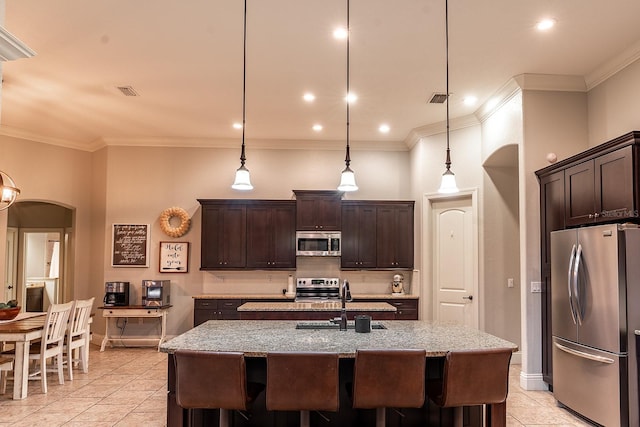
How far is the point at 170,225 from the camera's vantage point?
7676 millimetres

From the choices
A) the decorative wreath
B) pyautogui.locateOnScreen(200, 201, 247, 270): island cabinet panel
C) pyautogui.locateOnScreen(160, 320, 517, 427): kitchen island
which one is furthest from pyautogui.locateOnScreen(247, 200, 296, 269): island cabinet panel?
pyautogui.locateOnScreen(160, 320, 517, 427): kitchen island

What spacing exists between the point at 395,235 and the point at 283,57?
3692 mm

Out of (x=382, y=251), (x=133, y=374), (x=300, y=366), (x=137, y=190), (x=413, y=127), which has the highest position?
(x=413, y=127)

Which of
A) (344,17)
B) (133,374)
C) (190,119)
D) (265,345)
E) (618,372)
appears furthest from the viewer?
(190,119)

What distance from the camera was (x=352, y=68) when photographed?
486cm

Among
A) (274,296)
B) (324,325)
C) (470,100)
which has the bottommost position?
(274,296)

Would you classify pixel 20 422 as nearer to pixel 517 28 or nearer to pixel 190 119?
pixel 190 119

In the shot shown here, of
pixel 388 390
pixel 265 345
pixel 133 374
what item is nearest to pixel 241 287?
→ pixel 133 374

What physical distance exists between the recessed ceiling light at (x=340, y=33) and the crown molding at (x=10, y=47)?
2.43 m

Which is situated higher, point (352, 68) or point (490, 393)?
point (352, 68)

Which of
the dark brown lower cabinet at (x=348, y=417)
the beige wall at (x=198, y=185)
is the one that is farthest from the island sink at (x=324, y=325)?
the beige wall at (x=198, y=185)

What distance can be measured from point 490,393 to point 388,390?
2.04ft

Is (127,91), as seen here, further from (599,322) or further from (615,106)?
(599,322)

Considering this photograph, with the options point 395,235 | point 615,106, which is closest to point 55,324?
point 395,235
